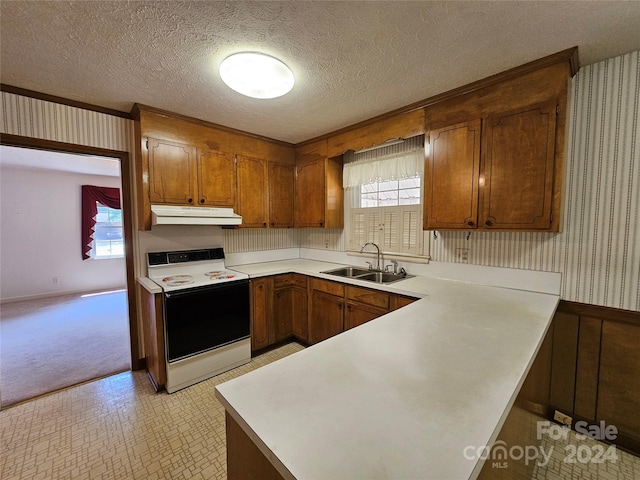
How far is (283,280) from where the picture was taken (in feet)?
9.94

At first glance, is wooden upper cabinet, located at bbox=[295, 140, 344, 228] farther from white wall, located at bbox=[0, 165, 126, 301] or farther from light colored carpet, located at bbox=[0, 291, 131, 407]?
white wall, located at bbox=[0, 165, 126, 301]

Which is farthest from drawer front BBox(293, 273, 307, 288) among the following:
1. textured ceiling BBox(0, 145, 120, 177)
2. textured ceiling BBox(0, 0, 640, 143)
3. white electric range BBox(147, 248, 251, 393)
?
textured ceiling BBox(0, 145, 120, 177)

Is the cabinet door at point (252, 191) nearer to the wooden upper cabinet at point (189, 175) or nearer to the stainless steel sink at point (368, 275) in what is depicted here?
the wooden upper cabinet at point (189, 175)

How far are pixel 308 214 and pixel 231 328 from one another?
5.23 feet

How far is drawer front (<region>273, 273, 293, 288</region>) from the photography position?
2967mm

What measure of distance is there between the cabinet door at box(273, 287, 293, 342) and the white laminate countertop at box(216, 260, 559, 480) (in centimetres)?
179

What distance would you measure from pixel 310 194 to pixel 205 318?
72.2 inches

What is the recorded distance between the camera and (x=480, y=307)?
1.64 meters

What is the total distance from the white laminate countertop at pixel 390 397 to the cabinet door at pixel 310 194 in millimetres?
2036

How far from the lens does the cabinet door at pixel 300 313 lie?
3.02 metres

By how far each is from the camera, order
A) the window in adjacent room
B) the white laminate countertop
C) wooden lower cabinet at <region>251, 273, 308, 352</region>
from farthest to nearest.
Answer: the window in adjacent room → wooden lower cabinet at <region>251, 273, 308, 352</region> → the white laminate countertop

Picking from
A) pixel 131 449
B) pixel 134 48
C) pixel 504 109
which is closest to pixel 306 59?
pixel 134 48

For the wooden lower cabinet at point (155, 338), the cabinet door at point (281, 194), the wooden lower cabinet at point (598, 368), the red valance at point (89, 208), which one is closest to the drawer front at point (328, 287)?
the cabinet door at point (281, 194)

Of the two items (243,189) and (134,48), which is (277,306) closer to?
(243,189)
